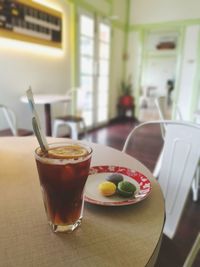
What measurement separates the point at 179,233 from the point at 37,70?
2.68 m

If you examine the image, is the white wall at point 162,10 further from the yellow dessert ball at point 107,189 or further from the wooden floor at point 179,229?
the yellow dessert ball at point 107,189

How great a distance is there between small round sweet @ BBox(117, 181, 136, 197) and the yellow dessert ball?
0.02 m

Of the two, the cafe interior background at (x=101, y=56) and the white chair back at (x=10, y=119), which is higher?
the cafe interior background at (x=101, y=56)

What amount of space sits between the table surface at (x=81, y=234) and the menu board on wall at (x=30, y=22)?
2506 millimetres

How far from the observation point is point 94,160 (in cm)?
81

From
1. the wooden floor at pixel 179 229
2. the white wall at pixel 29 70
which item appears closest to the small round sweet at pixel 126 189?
the wooden floor at pixel 179 229

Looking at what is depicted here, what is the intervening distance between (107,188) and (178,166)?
51cm

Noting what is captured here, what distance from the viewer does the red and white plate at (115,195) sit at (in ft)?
1.77

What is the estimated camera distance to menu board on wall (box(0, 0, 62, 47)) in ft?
8.29

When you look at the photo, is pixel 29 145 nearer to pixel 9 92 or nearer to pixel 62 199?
pixel 62 199

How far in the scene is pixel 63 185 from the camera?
1.47 feet

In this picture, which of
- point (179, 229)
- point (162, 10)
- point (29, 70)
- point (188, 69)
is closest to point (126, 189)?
point (179, 229)

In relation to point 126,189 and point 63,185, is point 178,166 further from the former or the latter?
point 63,185

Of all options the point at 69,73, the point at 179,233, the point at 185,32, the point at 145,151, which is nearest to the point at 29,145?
the point at 179,233
